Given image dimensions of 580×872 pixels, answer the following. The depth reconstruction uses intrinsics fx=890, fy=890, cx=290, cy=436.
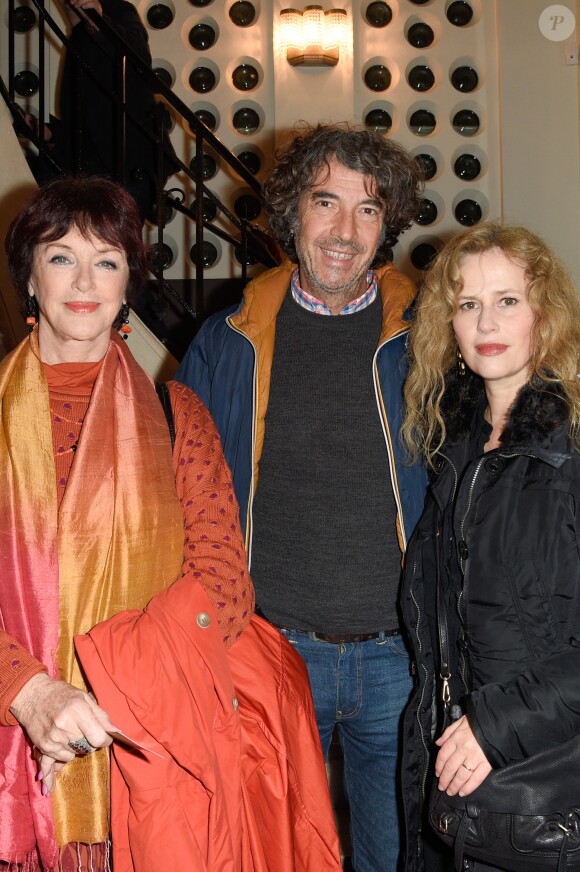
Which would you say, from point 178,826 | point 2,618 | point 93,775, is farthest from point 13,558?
point 178,826

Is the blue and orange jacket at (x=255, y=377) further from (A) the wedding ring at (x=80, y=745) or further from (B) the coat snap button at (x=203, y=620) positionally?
(A) the wedding ring at (x=80, y=745)

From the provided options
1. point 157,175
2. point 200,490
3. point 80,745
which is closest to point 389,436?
point 200,490

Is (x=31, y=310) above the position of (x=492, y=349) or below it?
above

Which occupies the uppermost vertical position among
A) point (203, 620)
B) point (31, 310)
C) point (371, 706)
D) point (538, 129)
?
point (538, 129)

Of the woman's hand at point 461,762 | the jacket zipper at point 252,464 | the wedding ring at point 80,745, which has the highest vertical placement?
the jacket zipper at point 252,464

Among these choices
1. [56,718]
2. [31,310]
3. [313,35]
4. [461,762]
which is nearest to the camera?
[56,718]

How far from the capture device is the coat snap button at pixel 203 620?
5.56 feet

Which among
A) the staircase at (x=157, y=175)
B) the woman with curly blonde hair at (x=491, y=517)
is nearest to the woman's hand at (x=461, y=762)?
→ the woman with curly blonde hair at (x=491, y=517)

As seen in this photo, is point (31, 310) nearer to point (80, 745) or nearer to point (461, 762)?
point (80, 745)

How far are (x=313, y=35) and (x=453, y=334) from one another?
19.7 feet

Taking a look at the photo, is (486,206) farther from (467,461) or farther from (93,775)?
(93,775)

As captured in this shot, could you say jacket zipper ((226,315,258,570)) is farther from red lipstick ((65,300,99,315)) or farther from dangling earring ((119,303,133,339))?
red lipstick ((65,300,99,315))

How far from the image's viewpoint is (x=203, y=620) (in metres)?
1.70

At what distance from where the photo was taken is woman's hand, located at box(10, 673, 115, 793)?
153cm
